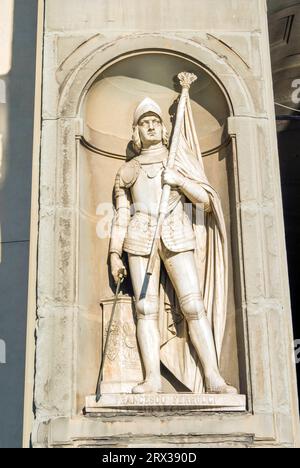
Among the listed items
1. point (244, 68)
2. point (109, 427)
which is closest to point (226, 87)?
point (244, 68)

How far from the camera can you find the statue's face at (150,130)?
7.94 m

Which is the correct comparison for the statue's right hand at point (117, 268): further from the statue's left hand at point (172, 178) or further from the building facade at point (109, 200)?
the statue's left hand at point (172, 178)

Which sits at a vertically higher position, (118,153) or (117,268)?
(118,153)

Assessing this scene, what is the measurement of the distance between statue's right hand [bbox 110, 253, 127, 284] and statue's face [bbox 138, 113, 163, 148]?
1.19 metres

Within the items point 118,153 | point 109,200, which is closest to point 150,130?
point 118,153

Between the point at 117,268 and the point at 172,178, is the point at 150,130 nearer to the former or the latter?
the point at 172,178

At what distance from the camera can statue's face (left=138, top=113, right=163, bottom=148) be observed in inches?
313

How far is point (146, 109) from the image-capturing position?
796 cm

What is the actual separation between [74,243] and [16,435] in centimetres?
239

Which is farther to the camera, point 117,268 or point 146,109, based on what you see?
point 146,109

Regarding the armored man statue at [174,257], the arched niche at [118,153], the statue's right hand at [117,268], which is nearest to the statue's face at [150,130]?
the armored man statue at [174,257]

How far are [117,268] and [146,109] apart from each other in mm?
1618
